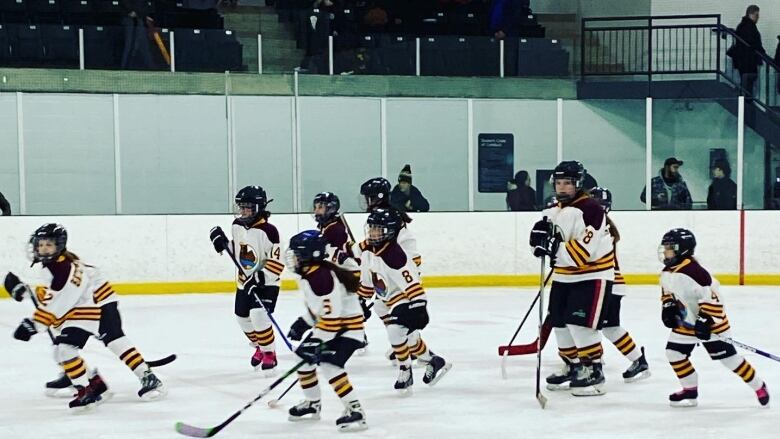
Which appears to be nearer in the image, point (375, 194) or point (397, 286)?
point (397, 286)

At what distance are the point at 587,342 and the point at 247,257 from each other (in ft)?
6.36

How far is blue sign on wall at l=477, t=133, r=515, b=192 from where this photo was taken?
1070 centimetres

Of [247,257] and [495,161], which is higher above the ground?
[495,161]

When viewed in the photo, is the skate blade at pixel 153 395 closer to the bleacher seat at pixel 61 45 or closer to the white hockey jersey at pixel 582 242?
the white hockey jersey at pixel 582 242

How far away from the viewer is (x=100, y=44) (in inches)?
437

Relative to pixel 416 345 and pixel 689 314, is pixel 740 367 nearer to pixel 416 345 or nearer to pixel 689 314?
pixel 689 314

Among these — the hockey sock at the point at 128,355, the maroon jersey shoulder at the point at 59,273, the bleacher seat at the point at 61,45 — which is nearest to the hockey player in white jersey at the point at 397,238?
the hockey sock at the point at 128,355

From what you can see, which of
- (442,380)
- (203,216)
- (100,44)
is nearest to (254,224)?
(442,380)

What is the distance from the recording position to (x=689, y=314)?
5.08m

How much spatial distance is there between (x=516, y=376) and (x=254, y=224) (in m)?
1.62

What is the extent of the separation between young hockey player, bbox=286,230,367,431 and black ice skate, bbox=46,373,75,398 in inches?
58.1

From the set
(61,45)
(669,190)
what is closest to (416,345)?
(669,190)

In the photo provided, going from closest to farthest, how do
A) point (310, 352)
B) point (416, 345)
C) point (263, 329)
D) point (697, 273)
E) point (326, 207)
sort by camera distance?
point (310, 352) < point (697, 273) < point (416, 345) < point (263, 329) < point (326, 207)

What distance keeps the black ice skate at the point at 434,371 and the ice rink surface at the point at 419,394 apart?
0.14ft
